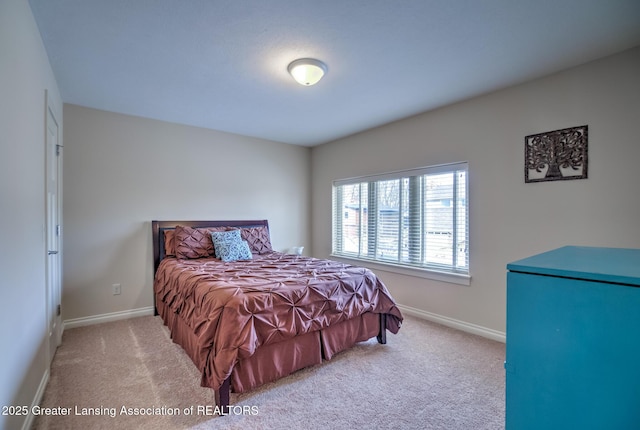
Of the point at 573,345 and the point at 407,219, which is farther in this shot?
the point at 407,219

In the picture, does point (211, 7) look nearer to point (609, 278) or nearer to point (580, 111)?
point (609, 278)

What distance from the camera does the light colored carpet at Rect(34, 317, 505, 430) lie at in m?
1.77

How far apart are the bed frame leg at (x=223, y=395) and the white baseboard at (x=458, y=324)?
2439 millimetres

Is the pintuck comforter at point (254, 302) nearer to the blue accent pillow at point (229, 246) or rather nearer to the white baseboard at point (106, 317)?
the blue accent pillow at point (229, 246)

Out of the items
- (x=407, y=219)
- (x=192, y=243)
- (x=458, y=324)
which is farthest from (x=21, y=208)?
(x=458, y=324)

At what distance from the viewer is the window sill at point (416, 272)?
3.17 m

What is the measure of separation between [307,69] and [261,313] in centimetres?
188

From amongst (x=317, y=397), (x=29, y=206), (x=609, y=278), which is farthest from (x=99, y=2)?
(x=317, y=397)

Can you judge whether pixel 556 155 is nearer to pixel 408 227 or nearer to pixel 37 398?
pixel 408 227

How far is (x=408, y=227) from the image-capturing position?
3.73m

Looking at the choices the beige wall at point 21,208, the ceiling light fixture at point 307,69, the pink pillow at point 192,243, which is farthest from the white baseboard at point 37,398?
the ceiling light fixture at point 307,69

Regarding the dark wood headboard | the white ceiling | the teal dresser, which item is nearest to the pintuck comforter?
the dark wood headboard

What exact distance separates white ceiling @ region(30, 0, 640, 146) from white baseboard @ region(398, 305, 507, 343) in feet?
7.77

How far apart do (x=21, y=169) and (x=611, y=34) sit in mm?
3783
